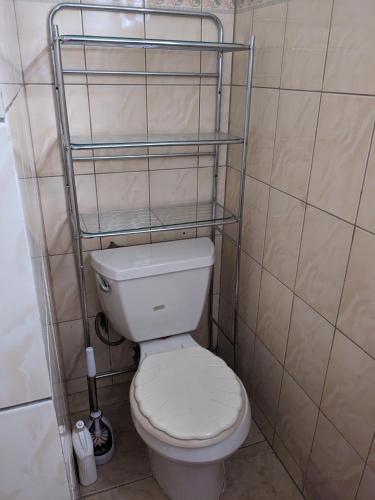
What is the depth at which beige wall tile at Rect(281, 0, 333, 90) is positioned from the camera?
3.36ft

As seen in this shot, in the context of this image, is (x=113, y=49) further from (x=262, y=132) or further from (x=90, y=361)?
(x=90, y=361)

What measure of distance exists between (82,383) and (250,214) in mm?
1056

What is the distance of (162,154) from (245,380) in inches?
40.9

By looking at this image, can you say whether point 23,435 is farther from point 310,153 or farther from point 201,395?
point 310,153

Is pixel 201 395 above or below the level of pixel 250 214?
below

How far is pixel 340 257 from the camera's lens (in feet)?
3.46

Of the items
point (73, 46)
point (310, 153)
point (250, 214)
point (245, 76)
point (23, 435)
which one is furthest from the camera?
point (250, 214)

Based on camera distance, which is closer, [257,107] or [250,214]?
[257,107]

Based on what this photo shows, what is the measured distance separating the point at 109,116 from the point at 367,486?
1401 mm

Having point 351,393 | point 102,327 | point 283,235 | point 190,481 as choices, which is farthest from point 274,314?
point 102,327

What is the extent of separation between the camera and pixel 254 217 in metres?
1.49

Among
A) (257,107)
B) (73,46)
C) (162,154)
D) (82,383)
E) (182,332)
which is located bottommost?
(82,383)

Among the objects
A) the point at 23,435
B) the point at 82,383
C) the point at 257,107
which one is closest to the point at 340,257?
the point at 257,107

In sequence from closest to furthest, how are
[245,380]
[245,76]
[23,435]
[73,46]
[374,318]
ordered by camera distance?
[23,435] → [374,318] → [73,46] → [245,76] → [245,380]
